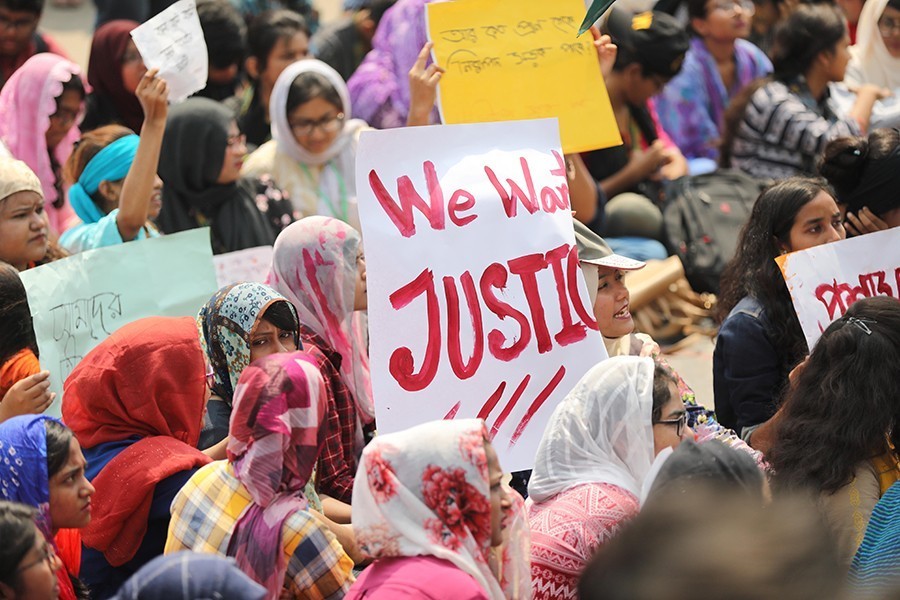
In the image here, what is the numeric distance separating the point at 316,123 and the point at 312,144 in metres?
0.10

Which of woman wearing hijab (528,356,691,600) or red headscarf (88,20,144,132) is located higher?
red headscarf (88,20,144,132)

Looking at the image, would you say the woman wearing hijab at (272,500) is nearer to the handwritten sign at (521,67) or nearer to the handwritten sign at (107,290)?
the handwritten sign at (107,290)

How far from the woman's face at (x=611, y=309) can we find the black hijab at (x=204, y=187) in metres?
2.12

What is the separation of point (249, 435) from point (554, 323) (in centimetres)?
131

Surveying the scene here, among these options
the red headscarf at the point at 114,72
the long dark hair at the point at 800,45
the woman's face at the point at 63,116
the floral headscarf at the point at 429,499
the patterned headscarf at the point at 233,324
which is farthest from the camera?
the long dark hair at the point at 800,45

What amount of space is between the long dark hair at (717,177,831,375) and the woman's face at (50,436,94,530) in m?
2.37

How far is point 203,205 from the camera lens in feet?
20.6

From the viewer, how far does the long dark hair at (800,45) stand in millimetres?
7699

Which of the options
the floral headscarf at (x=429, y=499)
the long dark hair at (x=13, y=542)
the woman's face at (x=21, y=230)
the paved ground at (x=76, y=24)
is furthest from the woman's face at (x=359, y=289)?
the paved ground at (x=76, y=24)

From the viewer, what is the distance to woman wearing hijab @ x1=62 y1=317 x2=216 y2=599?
3.71 m

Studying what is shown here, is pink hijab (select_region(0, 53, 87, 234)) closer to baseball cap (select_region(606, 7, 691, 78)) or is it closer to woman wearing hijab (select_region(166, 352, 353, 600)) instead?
baseball cap (select_region(606, 7, 691, 78))

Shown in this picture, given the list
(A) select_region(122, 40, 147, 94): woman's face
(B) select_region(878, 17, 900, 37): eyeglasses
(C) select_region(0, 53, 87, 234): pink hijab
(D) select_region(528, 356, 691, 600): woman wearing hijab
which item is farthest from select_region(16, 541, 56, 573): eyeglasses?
(B) select_region(878, 17, 900, 37): eyeglasses

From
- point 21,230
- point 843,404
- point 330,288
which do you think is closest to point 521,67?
point 330,288

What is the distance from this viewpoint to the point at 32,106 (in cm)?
613
